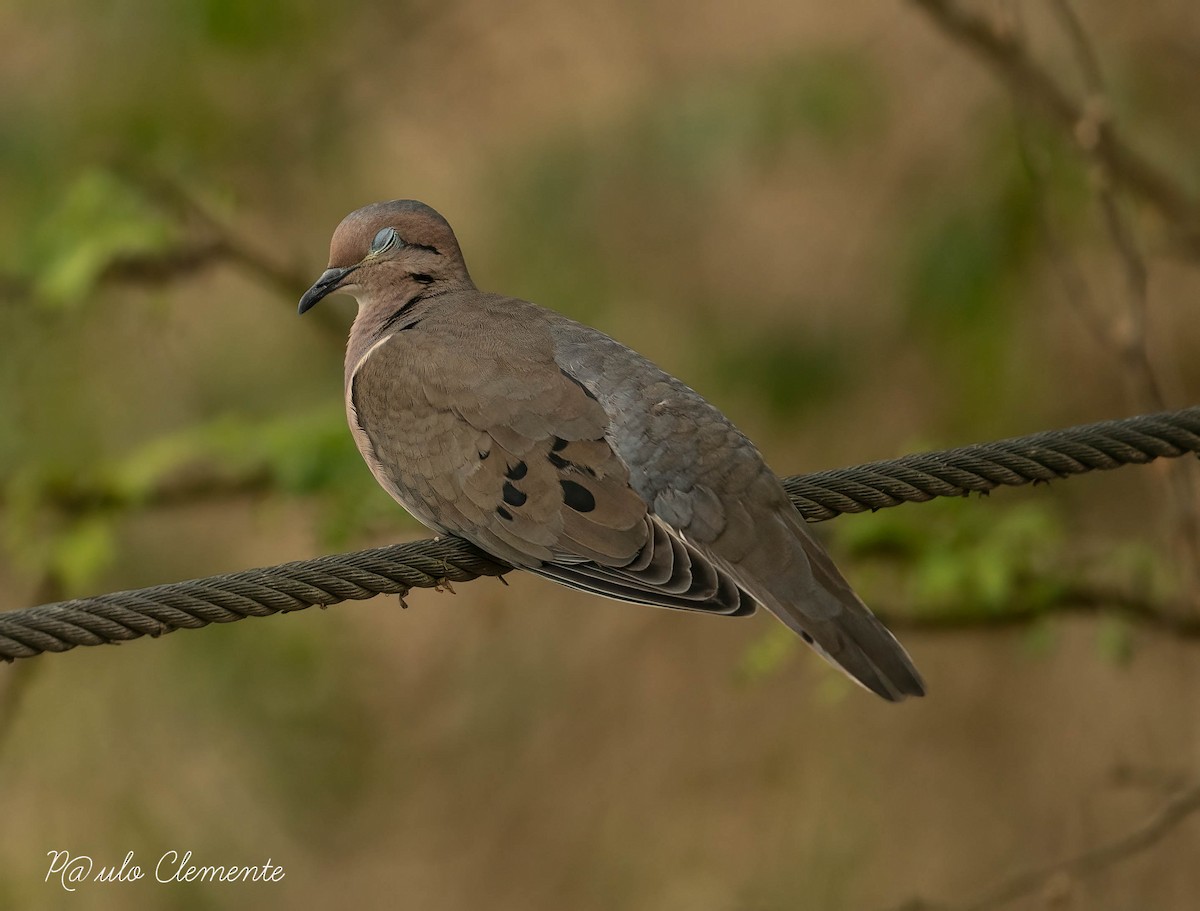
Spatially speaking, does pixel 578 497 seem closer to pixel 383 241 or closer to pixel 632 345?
pixel 383 241

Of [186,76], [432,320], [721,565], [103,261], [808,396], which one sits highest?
[186,76]

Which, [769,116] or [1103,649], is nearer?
[1103,649]

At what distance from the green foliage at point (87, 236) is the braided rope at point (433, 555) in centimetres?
216

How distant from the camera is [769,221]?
875cm

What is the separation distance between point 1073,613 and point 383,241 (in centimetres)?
295

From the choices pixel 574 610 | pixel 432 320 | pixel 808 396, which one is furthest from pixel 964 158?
pixel 432 320

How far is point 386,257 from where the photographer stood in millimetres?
4836

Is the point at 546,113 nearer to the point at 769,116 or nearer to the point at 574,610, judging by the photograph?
the point at 769,116

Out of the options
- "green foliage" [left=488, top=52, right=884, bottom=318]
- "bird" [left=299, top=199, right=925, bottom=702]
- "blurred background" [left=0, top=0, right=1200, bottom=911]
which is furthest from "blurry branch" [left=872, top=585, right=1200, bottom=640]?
"green foliage" [left=488, top=52, right=884, bottom=318]

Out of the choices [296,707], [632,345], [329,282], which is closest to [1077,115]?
[329,282]

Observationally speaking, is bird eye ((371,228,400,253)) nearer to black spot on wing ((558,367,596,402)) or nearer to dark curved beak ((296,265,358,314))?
dark curved beak ((296,265,358,314))

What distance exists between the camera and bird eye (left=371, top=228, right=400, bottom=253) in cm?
485

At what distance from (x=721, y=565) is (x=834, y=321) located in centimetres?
468

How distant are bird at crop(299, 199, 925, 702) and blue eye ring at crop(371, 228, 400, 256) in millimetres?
475
